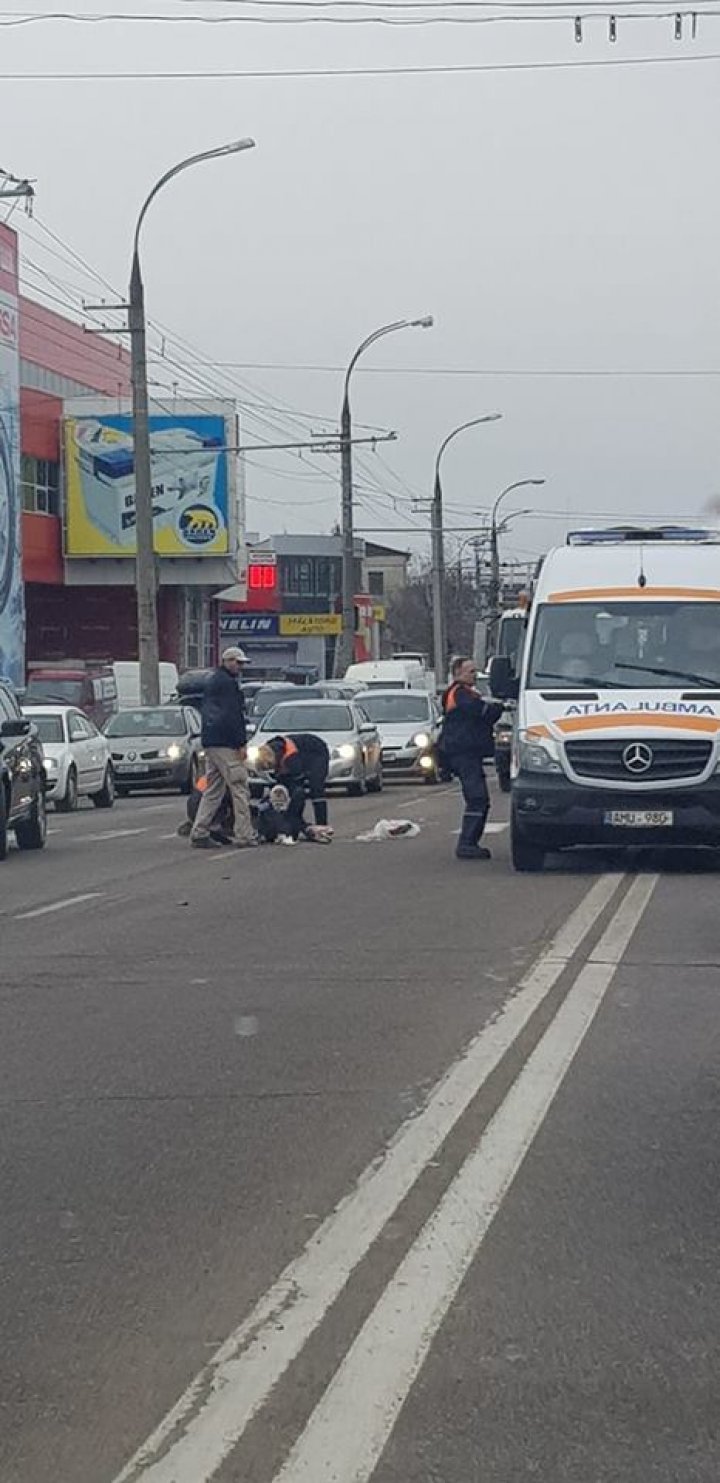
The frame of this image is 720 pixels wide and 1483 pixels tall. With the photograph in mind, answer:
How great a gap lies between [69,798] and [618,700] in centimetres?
1507

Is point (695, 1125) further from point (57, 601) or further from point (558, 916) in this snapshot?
point (57, 601)

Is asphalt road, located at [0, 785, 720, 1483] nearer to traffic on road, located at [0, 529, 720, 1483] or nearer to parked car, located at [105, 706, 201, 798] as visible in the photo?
traffic on road, located at [0, 529, 720, 1483]

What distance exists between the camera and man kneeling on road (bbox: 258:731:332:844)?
67.9 feet

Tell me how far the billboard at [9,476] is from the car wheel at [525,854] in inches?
1317

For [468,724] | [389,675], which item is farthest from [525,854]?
[389,675]

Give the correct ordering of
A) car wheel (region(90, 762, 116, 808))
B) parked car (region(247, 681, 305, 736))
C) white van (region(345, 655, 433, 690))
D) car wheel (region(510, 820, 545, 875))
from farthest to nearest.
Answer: white van (region(345, 655, 433, 690)) → parked car (region(247, 681, 305, 736)) → car wheel (region(90, 762, 116, 808)) → car wheel (region(510, 820, 545, 875))

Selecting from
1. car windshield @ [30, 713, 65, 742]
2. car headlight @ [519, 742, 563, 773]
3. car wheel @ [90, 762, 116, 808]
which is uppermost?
car headlight @ [519, 742, 563, 773]

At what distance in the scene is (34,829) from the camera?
2123 cm

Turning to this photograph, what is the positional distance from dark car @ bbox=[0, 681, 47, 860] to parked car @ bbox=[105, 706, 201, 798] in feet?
45.7

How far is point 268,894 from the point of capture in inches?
625

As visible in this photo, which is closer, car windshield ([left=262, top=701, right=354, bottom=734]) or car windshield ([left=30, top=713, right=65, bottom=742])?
car windshield ([left=30, top=713, right=65, bottom=742])

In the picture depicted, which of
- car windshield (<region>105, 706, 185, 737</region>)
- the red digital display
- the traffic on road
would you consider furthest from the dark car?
the red digital display

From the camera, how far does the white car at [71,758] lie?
1179 inches

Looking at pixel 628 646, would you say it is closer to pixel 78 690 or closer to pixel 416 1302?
pixel 416 1302
